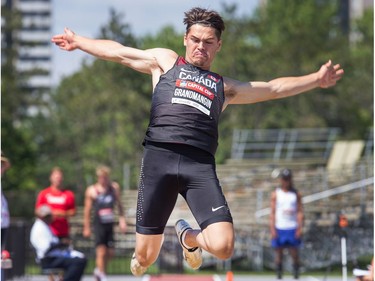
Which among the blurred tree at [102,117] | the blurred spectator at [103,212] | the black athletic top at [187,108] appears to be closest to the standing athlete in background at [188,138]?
the black athletic top at [187,108]

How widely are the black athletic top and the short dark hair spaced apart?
394mm

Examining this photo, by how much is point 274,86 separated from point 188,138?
4.16 ft

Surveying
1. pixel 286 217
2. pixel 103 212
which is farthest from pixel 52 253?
pixel 286 217

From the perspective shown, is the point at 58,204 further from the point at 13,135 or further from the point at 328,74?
the point at 13,135

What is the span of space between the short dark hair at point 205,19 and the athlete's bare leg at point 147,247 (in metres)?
1.89

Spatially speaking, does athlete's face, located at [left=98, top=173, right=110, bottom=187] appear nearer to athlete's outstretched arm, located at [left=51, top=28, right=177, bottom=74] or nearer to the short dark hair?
athlete's outstretched arm, located at [left=51, top=28, right=177, bottom=74]

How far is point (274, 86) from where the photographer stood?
31.5 feet

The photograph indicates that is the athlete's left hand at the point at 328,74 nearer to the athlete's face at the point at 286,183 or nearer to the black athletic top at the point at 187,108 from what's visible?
the black athletic top at the point at 187,108

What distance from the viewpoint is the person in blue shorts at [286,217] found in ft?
61.1

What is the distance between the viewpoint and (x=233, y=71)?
49.5 metres

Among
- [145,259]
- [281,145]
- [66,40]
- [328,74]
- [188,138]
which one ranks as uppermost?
[281,145]

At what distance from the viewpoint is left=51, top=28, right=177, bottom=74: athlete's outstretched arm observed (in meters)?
9.28

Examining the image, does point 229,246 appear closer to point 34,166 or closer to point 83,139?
point 34,166

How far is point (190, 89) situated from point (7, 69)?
45536mm
